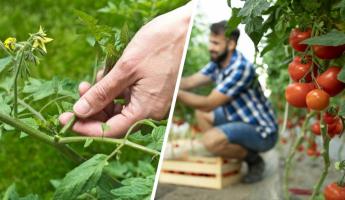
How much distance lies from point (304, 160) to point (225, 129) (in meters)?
0.91

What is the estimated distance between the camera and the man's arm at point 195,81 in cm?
328

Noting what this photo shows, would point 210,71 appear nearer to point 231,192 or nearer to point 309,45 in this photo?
point 231,192

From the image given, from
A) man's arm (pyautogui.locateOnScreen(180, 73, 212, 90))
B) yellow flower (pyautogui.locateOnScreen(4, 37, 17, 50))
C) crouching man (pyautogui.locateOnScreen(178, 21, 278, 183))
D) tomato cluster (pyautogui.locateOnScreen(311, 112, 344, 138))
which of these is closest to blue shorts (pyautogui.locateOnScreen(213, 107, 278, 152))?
crouching man (pyautogui.locateOnScreen(178, 21, 278, 183))

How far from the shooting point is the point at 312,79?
41.4 inches

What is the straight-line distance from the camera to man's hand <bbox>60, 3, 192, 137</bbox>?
3.14ft

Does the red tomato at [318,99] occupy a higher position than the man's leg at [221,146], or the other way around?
the red tomato at [318,99]

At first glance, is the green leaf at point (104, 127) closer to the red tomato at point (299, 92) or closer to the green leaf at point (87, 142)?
the green leaf at point (87, 142)

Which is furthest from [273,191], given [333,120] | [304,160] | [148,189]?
[148,189]

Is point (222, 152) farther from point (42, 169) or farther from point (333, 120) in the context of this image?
point (333, 120)

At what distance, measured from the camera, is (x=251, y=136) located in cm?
312

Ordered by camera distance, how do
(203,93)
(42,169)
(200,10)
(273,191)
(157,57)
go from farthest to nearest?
(203,93) → (200,10) → (273,191) → (42,169) → (157,57)

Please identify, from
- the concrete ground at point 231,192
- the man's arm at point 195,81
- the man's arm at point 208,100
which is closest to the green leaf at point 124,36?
the concrete ground at point 231,192

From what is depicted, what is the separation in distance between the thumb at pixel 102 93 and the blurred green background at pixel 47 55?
720mm

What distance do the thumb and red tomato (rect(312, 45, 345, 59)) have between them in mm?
294
